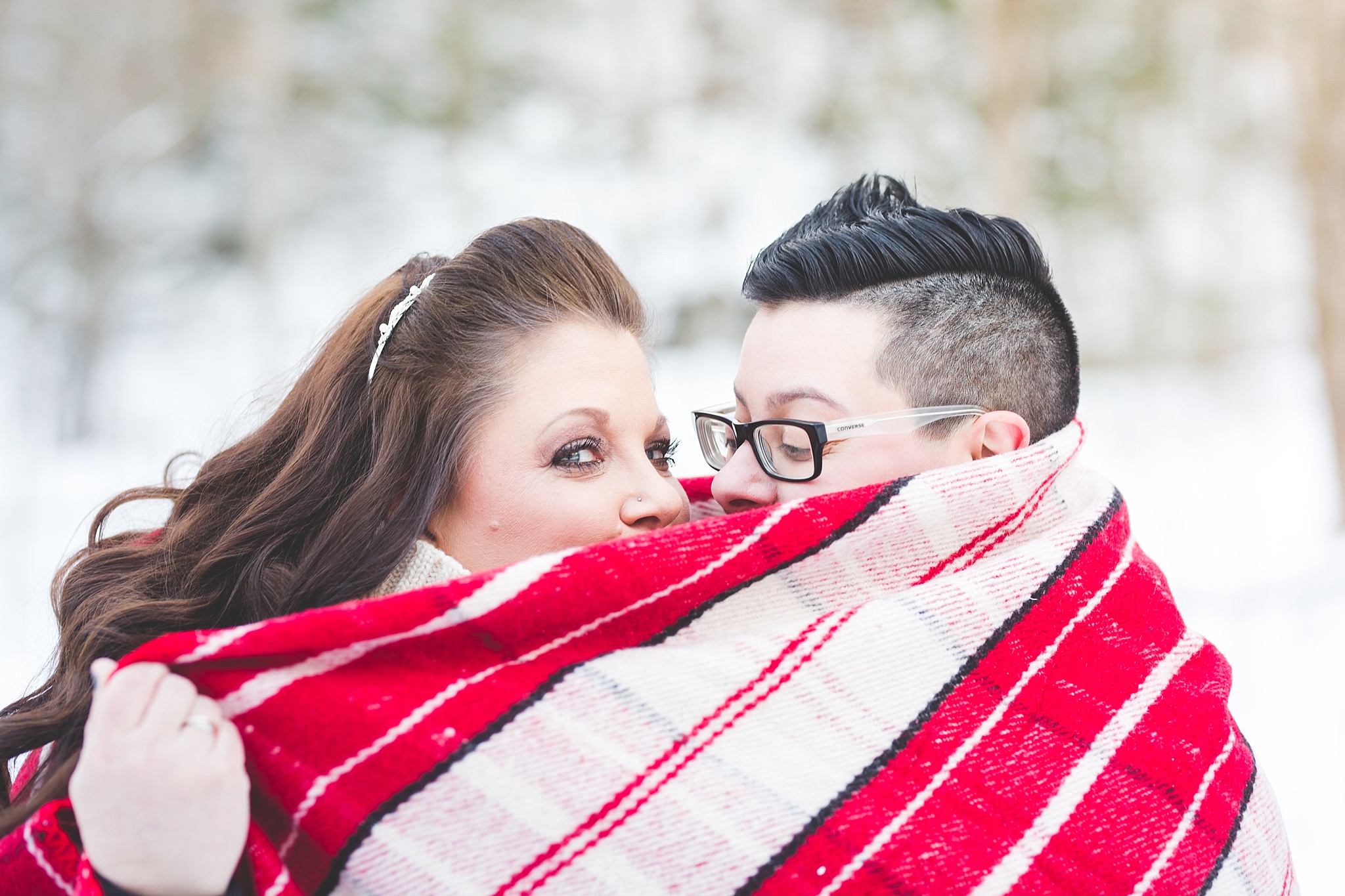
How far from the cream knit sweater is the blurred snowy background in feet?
20.4

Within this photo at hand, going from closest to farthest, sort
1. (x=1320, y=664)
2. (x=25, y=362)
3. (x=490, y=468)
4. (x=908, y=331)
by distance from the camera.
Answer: (x=490, y=468) → (x=908, y=331) → (x=1320, y=664) → (x=25, y=362)

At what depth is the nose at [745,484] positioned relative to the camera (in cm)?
200

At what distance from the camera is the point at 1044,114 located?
1052 cm

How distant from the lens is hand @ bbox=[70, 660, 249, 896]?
1164 mm

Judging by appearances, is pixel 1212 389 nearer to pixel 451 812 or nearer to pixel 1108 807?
pixel 1108 807

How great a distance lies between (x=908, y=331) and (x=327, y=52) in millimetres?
11534

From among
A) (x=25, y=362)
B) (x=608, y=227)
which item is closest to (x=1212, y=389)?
(x=608, y=227)

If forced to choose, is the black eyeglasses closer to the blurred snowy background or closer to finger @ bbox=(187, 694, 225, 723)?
finger @ bbox=(187, 694, 225, 723)

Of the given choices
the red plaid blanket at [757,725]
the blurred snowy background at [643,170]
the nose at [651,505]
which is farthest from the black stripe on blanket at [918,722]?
the blurred snowy background at [643,170]

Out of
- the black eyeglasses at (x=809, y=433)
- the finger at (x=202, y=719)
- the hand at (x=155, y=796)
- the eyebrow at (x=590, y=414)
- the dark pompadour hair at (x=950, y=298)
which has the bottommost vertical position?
the hand at (x=155, y=796)

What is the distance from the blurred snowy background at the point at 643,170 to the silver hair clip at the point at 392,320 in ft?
19.6

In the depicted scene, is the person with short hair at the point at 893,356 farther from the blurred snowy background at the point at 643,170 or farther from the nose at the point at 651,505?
the blurred snowy background at the point at 643,170

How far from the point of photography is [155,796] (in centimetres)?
116

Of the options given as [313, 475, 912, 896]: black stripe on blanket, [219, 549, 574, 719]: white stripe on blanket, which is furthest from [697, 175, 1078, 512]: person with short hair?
[219, 549, 574, 719]: white stripe on blanket
